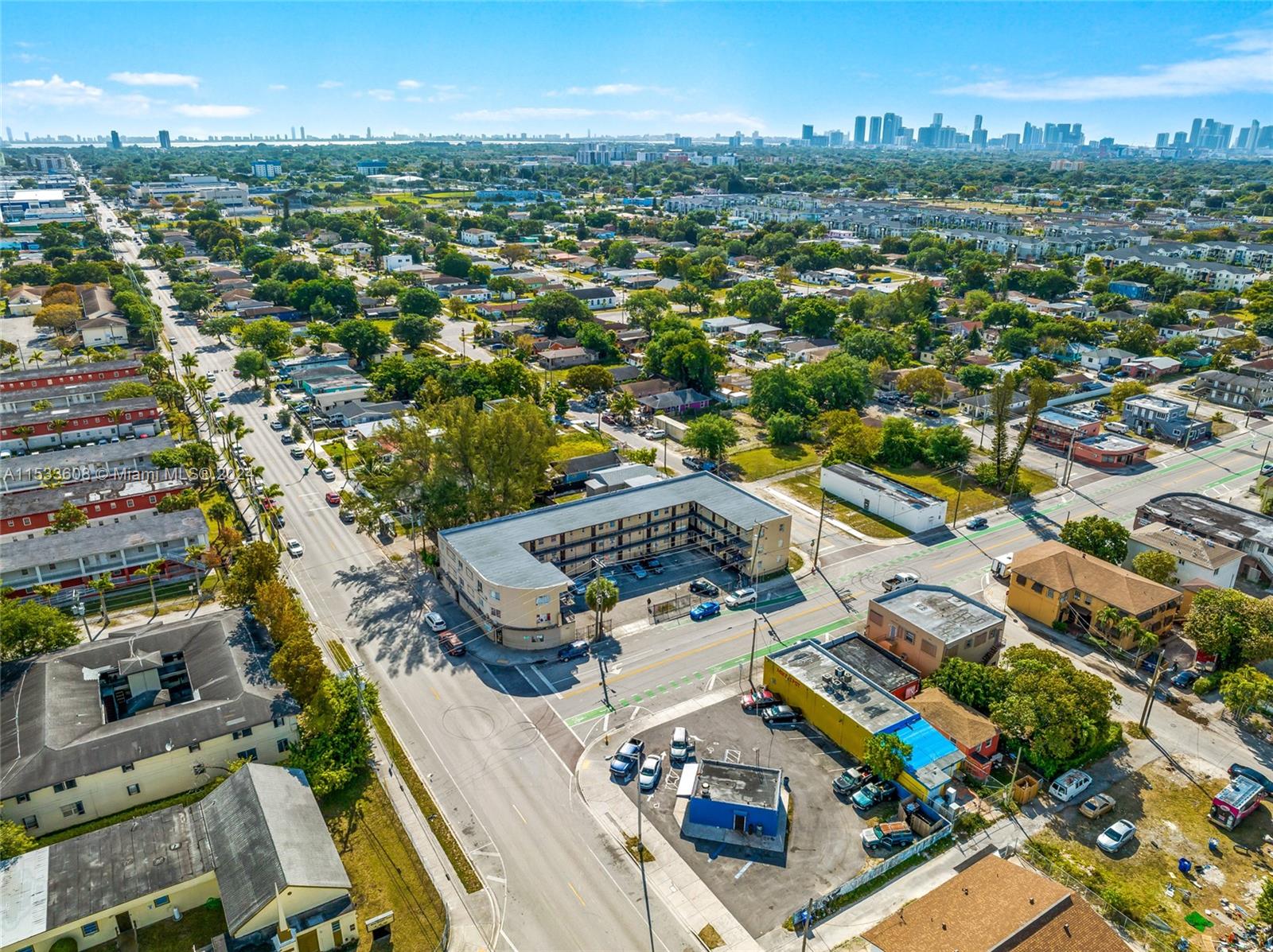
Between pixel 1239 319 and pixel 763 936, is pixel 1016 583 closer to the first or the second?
pixel 763 936

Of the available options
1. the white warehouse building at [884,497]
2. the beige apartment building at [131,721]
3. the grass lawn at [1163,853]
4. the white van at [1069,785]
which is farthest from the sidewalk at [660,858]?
the white warehouse building at [884,497]

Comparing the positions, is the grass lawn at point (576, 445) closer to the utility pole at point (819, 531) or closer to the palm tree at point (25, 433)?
the utility pole at point (819, 531)

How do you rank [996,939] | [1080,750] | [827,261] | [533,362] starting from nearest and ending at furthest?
[996,939] < [1080,750] < [533,362] < [827,261]

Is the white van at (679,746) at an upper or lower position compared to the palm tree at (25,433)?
lower

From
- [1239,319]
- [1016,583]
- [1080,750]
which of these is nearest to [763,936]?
[1080,750]

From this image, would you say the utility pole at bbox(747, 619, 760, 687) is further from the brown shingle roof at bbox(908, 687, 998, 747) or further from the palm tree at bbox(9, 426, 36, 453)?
the palm tree at bbox(9, 426, 36, 453)

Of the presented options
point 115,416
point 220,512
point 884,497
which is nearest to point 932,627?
point 884,497
